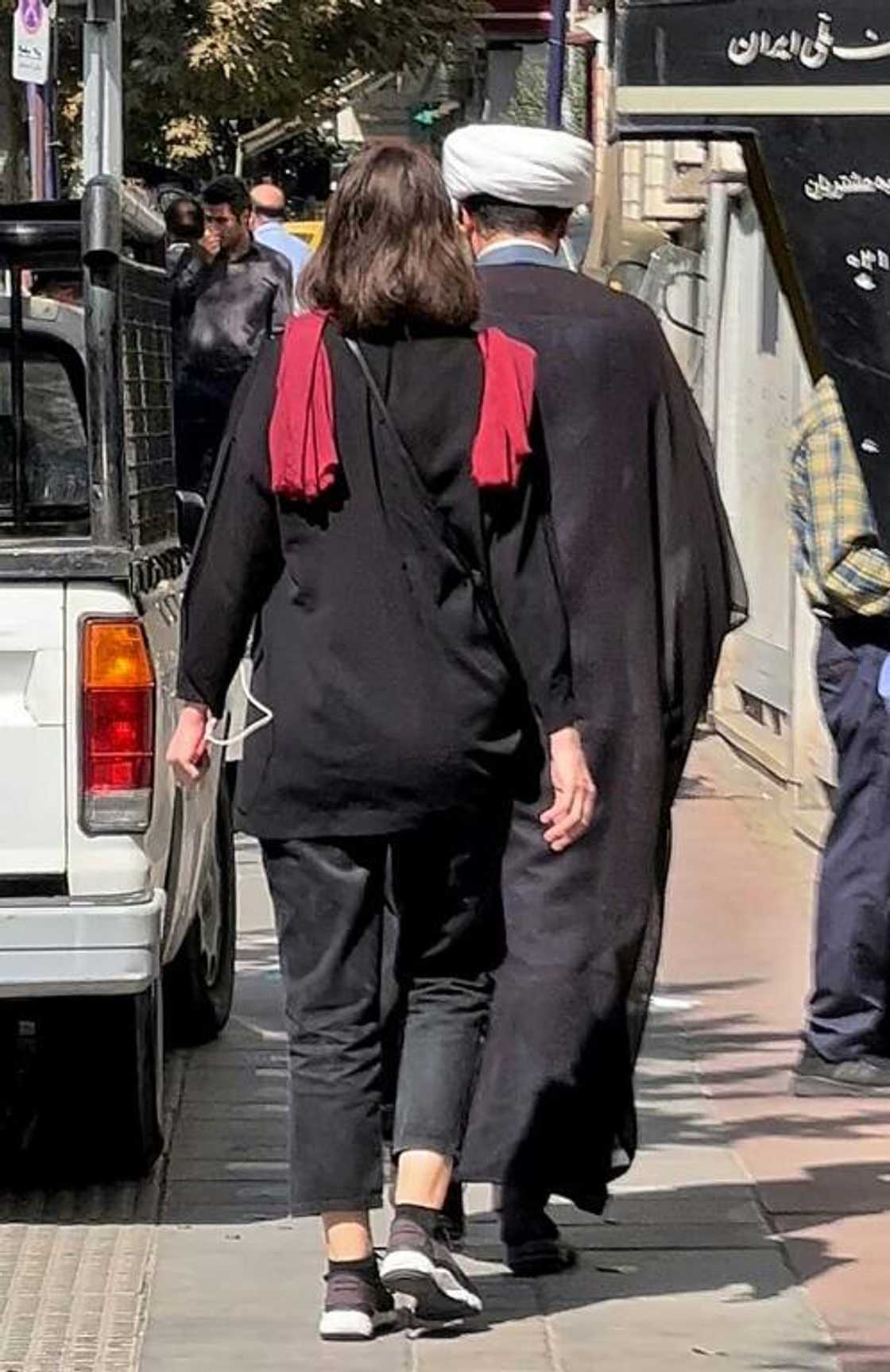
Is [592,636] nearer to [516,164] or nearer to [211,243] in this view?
[516,164]

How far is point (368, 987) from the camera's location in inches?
209

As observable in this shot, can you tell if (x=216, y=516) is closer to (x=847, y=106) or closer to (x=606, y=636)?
(x=606, y=636)

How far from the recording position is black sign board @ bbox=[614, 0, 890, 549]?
603 centimetres

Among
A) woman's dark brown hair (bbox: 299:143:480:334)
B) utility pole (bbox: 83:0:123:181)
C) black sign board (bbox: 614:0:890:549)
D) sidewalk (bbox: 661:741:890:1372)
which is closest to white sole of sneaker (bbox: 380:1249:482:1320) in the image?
sidewalk (bbox: 661:741:890:1372)

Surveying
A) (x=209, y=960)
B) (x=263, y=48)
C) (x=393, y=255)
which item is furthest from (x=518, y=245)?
(x=263, y=48)

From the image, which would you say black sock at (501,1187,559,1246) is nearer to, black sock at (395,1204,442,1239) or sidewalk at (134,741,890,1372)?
sidewalk at (134,741,890,1372)

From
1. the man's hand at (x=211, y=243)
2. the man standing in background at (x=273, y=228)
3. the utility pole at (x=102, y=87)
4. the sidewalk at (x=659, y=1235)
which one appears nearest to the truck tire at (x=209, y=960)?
the sidewalk at (x=659, y=1235)

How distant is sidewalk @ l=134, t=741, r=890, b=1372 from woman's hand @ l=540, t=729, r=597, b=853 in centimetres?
84

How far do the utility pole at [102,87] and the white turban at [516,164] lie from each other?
2043mm

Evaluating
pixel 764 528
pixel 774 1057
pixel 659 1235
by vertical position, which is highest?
pixel 659 1235

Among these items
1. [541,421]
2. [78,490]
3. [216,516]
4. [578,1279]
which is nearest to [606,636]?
[541,421]

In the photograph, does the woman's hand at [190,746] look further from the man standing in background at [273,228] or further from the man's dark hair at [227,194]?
the man standing in background at [273,228]

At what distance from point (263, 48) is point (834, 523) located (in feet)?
39.5

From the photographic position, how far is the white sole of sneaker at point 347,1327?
5340mm
